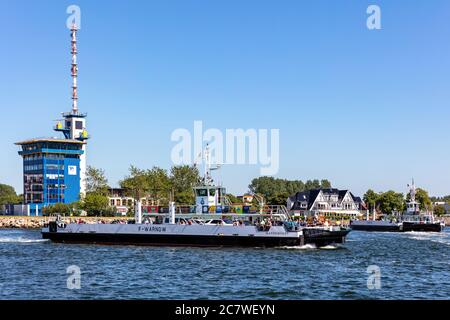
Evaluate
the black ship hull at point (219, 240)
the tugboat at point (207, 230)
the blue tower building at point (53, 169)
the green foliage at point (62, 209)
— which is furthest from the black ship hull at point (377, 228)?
the blue tower building at point (53, 169)

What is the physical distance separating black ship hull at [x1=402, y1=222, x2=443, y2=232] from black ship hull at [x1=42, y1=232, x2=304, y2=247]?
67601mm

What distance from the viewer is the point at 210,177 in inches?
2862

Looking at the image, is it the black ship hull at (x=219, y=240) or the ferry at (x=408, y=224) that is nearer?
the black ship hull at (x=219, y=240)

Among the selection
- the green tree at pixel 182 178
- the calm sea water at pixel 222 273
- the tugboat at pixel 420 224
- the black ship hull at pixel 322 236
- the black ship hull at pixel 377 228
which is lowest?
the black ship hull at pixel 377 228

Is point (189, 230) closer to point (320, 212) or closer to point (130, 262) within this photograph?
point (130, 262)

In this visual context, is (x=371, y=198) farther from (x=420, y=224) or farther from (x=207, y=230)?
(x=207, y=230)

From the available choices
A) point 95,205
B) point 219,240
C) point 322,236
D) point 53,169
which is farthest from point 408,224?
point 53,169

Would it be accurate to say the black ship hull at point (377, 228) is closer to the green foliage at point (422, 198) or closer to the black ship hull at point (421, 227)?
the black ship hull at point (421, 227)

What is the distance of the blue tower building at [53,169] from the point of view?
172 m

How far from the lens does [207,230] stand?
65000mm

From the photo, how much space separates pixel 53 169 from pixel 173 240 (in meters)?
116

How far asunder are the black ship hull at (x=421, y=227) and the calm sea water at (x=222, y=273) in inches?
2369
